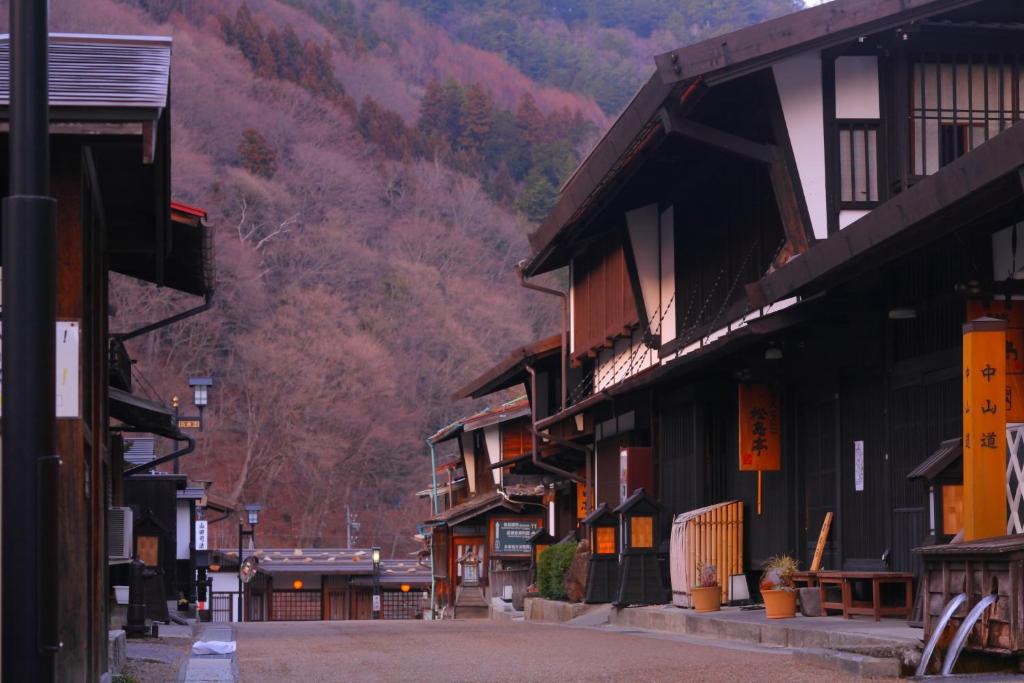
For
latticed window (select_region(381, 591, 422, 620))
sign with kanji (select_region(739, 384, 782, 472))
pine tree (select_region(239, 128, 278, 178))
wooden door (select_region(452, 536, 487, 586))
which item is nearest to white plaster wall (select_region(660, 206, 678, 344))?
sign with kanji (select_region(739, 384, 782, 472))

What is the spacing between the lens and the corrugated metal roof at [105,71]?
7633mm

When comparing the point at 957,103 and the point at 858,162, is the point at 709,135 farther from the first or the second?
the point at 957,103

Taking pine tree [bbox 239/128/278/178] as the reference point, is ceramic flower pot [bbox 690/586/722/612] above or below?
below

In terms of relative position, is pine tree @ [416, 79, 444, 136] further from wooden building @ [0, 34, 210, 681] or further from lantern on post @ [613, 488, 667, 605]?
wooden building @ [0, 34, 210, 681]

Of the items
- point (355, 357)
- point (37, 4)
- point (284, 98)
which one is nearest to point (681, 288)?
point (37, 4)

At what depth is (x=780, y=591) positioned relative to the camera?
15336 millimetres

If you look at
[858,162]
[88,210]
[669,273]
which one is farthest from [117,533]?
[669,273]

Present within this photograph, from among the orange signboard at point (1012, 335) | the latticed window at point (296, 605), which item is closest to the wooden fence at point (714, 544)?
the orange signboard at point (1012, 335)

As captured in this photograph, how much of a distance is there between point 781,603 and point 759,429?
11.9 ft

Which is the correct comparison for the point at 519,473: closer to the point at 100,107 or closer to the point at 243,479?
the point at 100,107

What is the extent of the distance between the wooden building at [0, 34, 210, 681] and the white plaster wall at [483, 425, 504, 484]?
33.6m

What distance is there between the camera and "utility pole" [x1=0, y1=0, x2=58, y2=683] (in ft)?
16.9

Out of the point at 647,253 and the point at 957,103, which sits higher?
the point at 957,103

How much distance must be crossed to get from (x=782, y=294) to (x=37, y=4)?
970 centimetres
